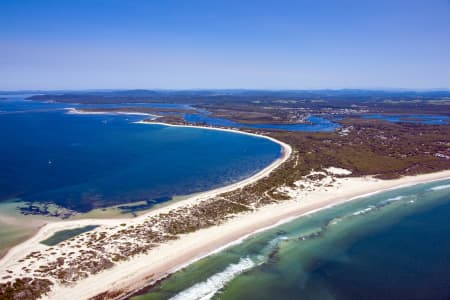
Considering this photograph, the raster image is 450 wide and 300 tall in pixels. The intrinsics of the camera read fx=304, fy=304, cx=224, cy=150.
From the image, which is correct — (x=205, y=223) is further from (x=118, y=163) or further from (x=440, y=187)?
(x=440, y=187)

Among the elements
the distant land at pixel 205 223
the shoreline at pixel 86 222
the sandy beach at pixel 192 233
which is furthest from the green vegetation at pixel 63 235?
the sandy beach at pixel 192 233

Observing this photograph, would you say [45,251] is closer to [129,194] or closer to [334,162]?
[129,194]

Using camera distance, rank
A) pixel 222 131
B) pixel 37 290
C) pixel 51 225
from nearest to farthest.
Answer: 1. pixel 37 290
2. pixel 51 225
3. pixel 222 131

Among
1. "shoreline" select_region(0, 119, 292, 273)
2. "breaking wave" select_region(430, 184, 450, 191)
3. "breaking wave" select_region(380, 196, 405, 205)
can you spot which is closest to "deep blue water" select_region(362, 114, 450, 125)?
"breaking wave" select_region(430, 184, 450, 191)

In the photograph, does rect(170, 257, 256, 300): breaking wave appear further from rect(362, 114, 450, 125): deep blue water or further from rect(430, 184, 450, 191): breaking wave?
rect(362, 114, 450, 125): deep blue water

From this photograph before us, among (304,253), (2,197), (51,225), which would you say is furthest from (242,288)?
(2,197)

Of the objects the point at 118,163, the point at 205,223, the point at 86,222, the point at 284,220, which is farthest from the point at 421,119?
the point at 86,222

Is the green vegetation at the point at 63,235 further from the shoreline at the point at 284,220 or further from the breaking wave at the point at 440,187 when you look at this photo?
the breaking wave at the point at 440,187
